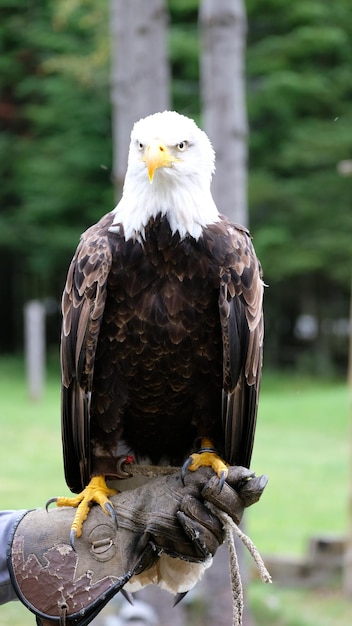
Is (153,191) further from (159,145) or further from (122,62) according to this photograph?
(122,62)

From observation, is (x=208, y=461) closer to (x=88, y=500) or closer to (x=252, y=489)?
(x=252, y=489)

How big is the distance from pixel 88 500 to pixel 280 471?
260 inches

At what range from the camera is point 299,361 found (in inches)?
748

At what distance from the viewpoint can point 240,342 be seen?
2.96 m

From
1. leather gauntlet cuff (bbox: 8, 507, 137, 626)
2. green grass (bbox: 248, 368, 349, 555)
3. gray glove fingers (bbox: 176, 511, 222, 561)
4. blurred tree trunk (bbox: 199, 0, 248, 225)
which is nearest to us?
leather gauntlet cuff (bbox: 8, 507, 137, 626)

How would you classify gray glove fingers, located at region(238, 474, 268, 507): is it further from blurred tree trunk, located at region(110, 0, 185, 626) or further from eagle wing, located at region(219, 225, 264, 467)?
blurred tree trunk, located at region(110, 0, 185, 626)

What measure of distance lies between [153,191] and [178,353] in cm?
56

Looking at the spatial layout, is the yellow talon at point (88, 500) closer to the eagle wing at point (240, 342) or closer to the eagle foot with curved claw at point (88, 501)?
the eagle foot with curved claw at point (88, 501)

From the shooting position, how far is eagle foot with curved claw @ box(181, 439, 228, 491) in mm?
2934

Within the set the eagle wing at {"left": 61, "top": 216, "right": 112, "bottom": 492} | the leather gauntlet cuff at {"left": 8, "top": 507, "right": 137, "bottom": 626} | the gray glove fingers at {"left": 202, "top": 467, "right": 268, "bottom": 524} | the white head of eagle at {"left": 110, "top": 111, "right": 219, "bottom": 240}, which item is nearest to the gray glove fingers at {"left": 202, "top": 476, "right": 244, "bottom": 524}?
the gray glove fingers at {"left": 202, "top": 467, "right": 268, "bottom": 524}

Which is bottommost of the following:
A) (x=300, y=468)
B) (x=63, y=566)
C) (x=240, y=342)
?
(x=300, y=468)

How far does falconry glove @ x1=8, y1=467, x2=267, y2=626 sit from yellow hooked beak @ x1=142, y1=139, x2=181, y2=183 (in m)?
1.04

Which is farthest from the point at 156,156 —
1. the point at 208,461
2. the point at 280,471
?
the point at 280,471

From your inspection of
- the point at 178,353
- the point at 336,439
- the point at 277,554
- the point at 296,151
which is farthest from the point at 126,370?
the point at 296,151
